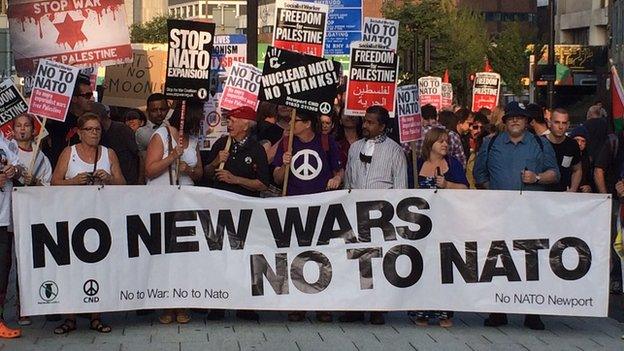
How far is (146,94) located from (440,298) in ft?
26.9

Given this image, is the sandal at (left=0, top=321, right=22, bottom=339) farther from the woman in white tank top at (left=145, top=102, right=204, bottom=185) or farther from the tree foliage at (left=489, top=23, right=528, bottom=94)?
the tree foliage at (left=489, top=23, right=528, bottom=94)

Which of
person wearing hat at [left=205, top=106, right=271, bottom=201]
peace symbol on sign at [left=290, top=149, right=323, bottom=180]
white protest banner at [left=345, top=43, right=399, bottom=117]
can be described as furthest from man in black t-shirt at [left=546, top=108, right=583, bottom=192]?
person wearing hat at [left=205, top=106, right=271, bottom=201]

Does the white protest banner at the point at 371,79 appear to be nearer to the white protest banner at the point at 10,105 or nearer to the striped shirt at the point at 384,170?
the striped shirt at the point at 384,170

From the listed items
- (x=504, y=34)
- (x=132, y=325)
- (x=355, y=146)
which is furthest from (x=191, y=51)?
(x=504, y=34)

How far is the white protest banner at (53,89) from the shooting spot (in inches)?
457


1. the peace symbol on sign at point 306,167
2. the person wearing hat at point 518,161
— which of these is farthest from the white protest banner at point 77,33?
the person wearing hat at point 518,161

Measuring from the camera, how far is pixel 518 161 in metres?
11.4

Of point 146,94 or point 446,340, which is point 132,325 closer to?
point 446,340

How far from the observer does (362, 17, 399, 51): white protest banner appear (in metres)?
15.0

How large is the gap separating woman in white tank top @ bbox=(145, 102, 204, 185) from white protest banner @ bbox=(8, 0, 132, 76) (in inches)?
93.9

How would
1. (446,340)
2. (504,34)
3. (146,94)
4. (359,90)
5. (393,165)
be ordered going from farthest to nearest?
(504,34)
(146,94)
(359,90)
(393,165)
(446,340)

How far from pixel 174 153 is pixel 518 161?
2.87 meters

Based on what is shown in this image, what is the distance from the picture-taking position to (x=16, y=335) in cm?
1059

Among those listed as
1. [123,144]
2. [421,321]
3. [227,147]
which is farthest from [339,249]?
[123,144]
